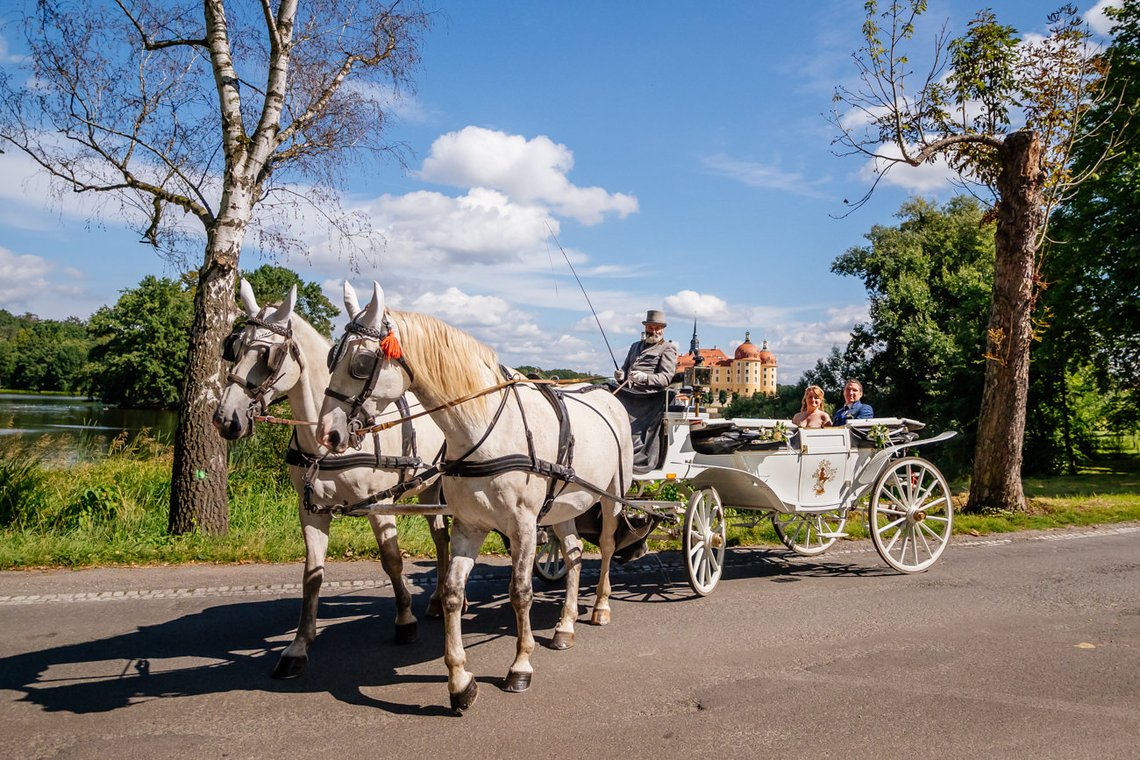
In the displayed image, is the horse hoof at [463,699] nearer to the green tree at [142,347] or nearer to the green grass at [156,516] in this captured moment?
the green grass at [156,516]

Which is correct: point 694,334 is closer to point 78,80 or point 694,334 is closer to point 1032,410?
point 78,80

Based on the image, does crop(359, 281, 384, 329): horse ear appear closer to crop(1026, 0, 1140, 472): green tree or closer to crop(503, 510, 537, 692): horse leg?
crop(503, 510, 537, 692): horse leg

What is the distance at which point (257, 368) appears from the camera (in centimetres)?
450

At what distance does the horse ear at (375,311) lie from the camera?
372 cm

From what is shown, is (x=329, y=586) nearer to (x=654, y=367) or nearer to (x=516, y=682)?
(x=516, y=682)

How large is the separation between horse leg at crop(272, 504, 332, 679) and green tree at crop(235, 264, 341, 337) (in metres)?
38.3

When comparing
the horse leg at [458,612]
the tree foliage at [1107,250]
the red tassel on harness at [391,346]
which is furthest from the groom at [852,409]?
the tree foliage at [1107,250]

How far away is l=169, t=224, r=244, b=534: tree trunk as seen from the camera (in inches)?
304

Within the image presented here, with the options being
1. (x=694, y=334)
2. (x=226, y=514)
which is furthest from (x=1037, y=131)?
(x=226, y=514)

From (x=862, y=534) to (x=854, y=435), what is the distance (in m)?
1.99

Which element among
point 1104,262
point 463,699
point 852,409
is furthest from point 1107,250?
point 463,699

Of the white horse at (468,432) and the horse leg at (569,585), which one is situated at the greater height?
the white horse at (468,432)

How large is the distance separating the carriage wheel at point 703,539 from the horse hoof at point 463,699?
2486 millimetres

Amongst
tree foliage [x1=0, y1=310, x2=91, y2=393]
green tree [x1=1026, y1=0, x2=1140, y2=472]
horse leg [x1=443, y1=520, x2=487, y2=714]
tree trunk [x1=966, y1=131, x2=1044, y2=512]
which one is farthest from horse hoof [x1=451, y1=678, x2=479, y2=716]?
tree foliage [x1=0, y1=310, x2=91, y2=393]
